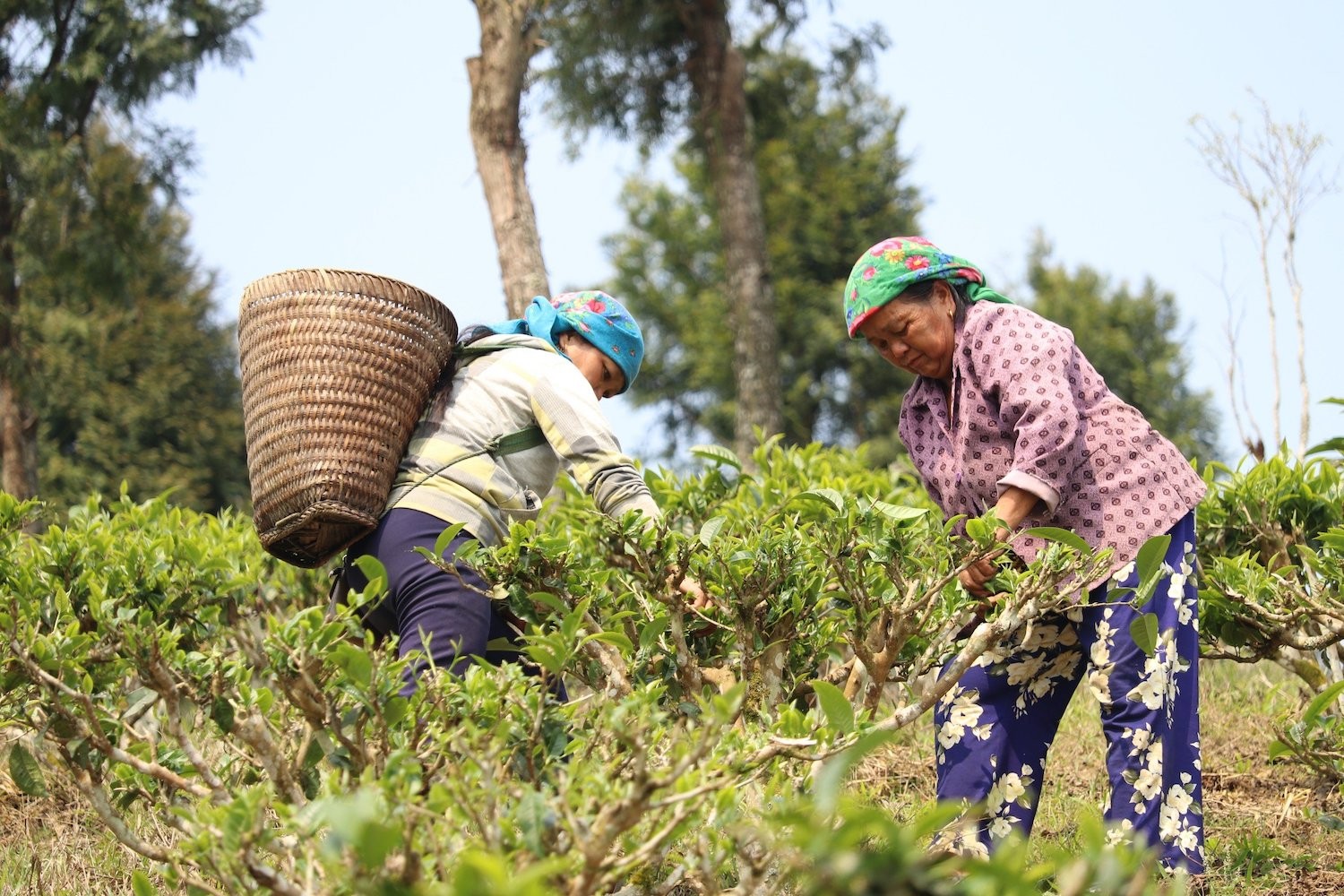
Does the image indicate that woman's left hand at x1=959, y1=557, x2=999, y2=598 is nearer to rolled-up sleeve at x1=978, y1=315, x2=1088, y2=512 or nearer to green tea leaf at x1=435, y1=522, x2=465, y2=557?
rolled-up sleeve at x1=978, y1=315, x2=1088, y2=512

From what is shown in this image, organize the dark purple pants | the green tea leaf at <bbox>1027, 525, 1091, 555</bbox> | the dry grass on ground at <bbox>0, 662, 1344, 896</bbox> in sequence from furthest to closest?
the dry grass on ground at <bbox>0, 662, 1344, 896</bbox> → the dark purple pants → the green tea leaf at <bbox>1027, 525, 1091, 555</bbox>

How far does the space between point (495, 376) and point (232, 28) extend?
33.8 ft

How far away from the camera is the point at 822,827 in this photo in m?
1.25

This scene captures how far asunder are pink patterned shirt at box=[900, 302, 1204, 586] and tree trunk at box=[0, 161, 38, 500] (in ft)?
34.5

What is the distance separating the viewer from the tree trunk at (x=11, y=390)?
38.6 feet

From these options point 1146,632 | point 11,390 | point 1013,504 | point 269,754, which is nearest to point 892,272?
point 1013,504

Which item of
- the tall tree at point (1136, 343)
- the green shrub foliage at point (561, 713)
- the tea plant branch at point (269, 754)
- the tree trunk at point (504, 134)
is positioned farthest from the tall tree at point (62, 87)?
the tall tree at point (1136, 343)

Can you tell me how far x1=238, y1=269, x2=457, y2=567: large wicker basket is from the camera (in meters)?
3.13

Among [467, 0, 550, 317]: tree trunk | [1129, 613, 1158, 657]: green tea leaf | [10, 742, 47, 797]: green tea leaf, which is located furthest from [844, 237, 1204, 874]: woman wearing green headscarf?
[467, 0, 550, 317]: tree trunk

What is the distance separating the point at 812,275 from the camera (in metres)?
26.2

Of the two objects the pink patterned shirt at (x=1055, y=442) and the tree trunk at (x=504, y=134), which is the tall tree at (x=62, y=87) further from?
the pink patterned shirt at (x=1055, y=442)

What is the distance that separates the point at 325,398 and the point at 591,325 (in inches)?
29.5

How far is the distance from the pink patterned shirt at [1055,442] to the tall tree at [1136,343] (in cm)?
2497

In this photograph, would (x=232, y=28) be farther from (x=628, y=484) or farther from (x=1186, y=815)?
(x=1186, y=815)
